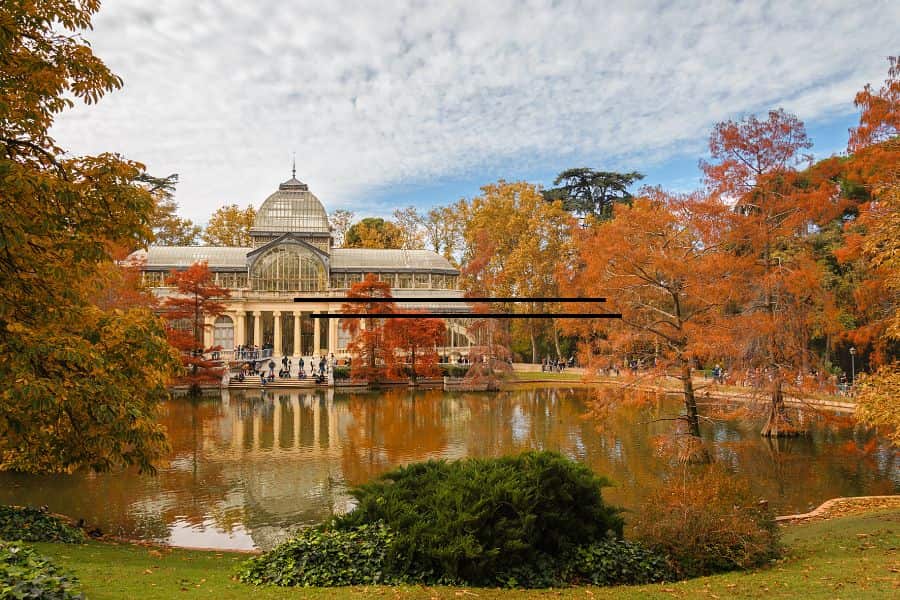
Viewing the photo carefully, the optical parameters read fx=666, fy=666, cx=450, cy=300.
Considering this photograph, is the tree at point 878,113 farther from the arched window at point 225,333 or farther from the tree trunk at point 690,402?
the arched window at point 225,333

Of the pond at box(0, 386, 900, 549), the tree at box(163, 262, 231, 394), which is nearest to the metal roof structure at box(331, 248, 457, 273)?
the tree at box(163, 262, 231, 394)

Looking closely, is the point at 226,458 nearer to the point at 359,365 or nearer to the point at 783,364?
the point at 783,364

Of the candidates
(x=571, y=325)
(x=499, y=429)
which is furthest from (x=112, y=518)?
(x=571, y=325)

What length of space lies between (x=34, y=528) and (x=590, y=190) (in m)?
55.9

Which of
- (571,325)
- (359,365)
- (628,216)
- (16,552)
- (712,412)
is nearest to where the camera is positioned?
(16,552)

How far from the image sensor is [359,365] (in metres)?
37.5

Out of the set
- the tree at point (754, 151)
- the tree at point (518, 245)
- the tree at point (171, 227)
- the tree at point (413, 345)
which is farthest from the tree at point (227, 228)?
the tree at point (754, 151)

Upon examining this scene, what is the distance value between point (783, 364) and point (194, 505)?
1573cm

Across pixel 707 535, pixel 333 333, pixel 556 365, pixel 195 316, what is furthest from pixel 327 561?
pixel 333 333

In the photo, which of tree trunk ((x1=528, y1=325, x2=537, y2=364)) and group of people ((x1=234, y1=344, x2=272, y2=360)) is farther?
tree trunk ((x1=528, y1=325, x2=537, y2=364))

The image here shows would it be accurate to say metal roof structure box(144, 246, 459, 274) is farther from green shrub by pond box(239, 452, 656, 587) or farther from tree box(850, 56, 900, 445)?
green shrub by pond box(239, 452, 656, 587)

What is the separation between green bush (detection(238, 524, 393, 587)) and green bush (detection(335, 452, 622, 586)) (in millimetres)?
215

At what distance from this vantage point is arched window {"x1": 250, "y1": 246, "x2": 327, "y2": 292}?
51062mm

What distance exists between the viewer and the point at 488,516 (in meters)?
7.43
